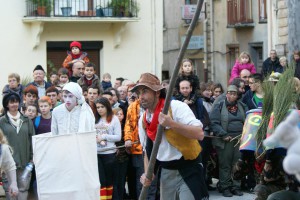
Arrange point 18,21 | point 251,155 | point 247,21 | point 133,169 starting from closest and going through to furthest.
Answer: point 251,155 → point 133,169 → point 18,21 → point 247,21

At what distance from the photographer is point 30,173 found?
11.7m

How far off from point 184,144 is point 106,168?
4.16 metres

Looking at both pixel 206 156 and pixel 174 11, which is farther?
pixel 174 11

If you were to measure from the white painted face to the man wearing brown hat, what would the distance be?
2708mm

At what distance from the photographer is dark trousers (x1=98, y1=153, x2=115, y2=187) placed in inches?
480

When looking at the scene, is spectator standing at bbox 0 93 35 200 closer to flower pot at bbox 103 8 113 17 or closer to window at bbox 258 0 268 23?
flower pot at bbox 103 8 113 17

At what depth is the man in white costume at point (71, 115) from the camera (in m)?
11.0

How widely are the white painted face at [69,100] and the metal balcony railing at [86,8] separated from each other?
13.3 metres

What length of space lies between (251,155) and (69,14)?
16.0 meters

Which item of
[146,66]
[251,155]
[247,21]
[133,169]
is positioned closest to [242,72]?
[133,169]

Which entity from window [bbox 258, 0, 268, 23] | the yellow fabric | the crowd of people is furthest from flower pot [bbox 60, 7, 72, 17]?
the yellow fabric

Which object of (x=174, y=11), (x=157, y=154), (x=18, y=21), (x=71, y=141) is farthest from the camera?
(x=174, y=11)

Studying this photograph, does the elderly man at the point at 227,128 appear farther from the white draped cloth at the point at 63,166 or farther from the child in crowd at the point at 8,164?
the child in crowd at the point at 8,164

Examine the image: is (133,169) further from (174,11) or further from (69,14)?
(174,11)
